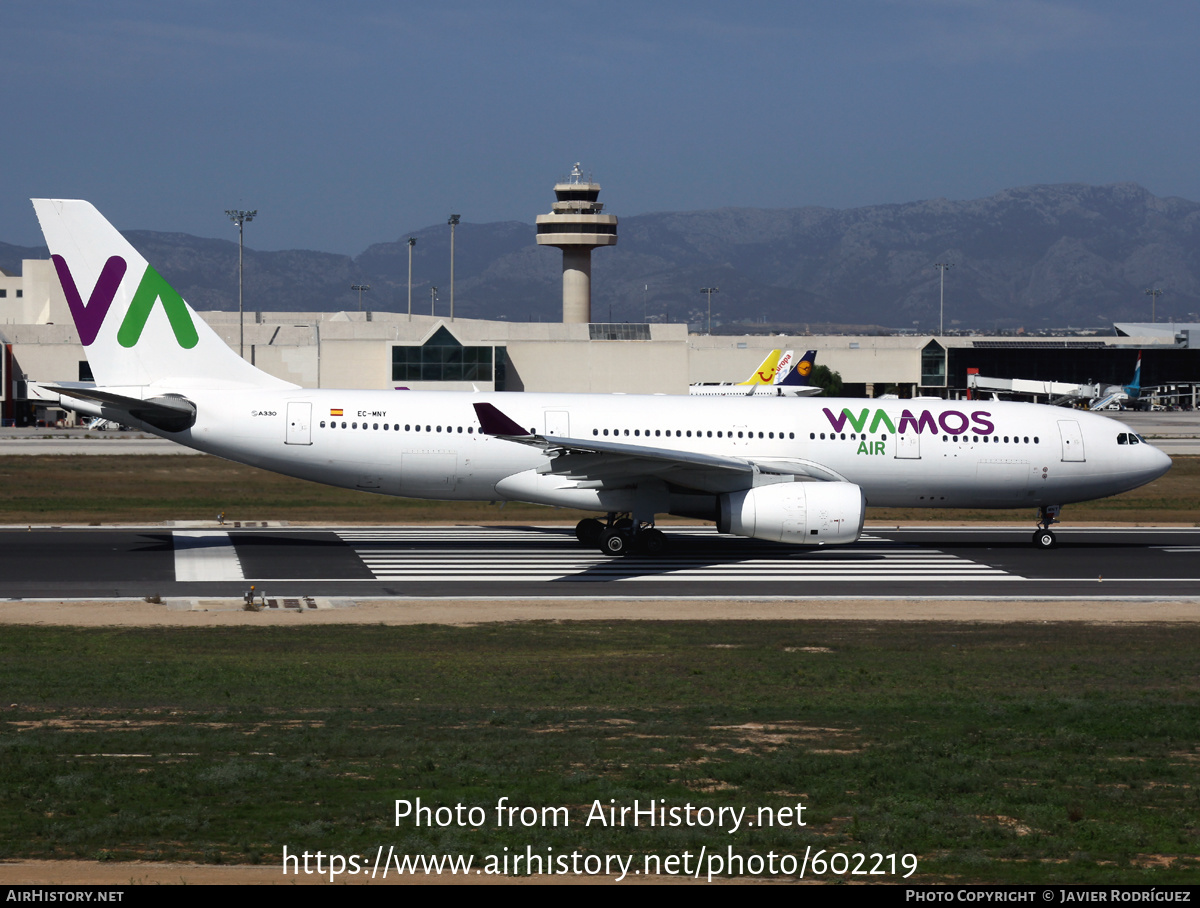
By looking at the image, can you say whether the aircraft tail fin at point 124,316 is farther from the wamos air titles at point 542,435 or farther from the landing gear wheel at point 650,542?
the landing gear wheel at point 650,542

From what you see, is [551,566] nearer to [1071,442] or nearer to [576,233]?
[1071,442]

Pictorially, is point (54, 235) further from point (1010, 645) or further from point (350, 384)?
point (350, 384)

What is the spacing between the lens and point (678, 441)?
33.0 metres

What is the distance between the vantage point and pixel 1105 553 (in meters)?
34.3

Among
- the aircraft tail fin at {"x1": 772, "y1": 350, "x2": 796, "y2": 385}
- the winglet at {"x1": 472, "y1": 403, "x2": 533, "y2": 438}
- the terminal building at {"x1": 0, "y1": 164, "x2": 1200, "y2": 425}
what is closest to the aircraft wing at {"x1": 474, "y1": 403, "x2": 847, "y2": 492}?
the winglet at {"x1": 472, "y1": 403, "x2": 533, "y2": 438}

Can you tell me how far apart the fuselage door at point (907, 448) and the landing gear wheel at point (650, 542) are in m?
6.86

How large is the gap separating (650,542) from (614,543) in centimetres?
96

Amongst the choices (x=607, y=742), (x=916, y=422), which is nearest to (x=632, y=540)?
(x=916, y=422)

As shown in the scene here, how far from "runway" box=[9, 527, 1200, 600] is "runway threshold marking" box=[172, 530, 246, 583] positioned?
0.17 feet

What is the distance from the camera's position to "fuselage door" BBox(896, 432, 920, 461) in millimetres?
33344

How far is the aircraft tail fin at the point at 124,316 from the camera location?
31.8 meters

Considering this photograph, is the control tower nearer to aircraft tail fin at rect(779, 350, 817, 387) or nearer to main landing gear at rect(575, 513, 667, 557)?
aircraft tail fin at rect(779, 350, 817, 387)

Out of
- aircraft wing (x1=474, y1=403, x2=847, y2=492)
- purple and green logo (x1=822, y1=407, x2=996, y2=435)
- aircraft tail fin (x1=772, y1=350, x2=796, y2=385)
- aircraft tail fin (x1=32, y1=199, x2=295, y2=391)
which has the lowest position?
aircraft wing (x1=474, y1=403, x2=847, y2=492)
